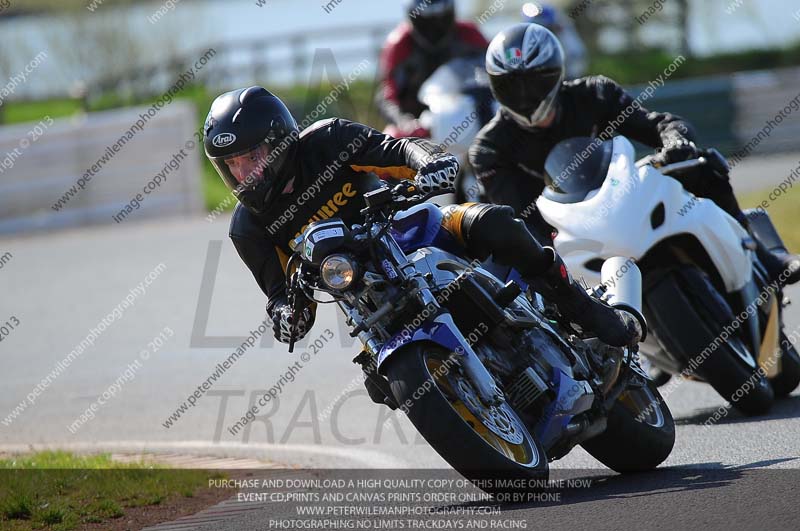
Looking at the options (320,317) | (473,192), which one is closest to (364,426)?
(473,192)

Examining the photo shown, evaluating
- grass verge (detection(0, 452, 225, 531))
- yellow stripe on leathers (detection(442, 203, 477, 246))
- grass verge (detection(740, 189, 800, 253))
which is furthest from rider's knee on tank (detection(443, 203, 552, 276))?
grass verge (detection(740, 189, 800, 253))

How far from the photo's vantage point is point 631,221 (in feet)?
21.6

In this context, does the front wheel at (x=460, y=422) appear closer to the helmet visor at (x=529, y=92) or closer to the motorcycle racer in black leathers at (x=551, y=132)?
the motorcycle racer in black leathers at (x=551, y=132)

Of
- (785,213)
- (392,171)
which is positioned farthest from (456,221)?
(785,213)

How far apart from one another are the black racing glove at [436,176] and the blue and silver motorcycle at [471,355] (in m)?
0.08

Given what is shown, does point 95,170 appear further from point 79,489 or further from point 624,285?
point 624,285

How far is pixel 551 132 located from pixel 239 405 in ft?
9.92

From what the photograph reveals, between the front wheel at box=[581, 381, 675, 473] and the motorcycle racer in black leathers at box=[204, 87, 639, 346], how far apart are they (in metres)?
0.34

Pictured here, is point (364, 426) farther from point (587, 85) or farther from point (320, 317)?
point (320, 317)

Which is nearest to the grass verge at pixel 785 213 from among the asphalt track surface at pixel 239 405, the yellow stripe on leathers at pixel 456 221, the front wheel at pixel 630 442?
the asphalt track surface at pixel 239 405

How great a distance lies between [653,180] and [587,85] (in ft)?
3.18

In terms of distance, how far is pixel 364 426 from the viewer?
8062 mm

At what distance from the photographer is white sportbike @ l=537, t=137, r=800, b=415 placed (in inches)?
261

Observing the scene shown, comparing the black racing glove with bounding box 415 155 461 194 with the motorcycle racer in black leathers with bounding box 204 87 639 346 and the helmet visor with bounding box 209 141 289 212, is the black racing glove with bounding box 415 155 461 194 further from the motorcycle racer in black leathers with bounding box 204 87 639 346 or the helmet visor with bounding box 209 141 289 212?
the helmet visor with bounding box 209 141 289 212
